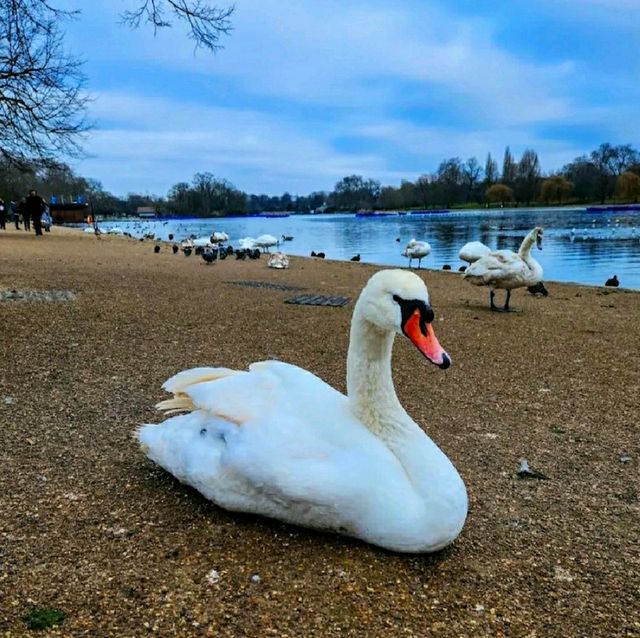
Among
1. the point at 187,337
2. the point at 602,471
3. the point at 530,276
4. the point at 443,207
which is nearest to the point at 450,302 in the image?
the point at 530,276

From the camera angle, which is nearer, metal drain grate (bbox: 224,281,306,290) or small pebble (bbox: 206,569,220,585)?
small pebble (bbox: 206,569,220,585)

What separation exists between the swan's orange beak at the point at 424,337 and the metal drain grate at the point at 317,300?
8.01 metres

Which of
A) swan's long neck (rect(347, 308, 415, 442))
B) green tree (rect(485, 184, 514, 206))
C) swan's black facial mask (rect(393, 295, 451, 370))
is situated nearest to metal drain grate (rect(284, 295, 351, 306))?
swan's long neck (rect(347, 308, 415, 442))

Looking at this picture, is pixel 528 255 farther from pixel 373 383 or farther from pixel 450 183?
pixel 450 183

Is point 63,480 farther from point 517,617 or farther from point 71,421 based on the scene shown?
point 517,617

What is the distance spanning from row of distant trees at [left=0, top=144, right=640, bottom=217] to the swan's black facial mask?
8599 centimetres

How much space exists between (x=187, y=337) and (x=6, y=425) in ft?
11.0

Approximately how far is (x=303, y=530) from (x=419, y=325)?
119 cm

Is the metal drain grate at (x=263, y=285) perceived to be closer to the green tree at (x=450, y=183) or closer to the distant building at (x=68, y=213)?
the distant building at (x=68, y=213)

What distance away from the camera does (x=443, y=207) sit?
121688 mm

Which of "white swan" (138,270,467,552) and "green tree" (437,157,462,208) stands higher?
"green tree" (437,157,462,208)

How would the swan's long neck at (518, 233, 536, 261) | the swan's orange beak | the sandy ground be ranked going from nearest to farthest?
the sandy ground, the swan's orange beak, the swan's long neck at (518, 233, 536, 261)

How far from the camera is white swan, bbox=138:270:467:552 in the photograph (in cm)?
274

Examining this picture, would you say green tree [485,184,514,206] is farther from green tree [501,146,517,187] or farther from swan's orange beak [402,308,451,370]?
swan's orange beak [402,308,451,370]
